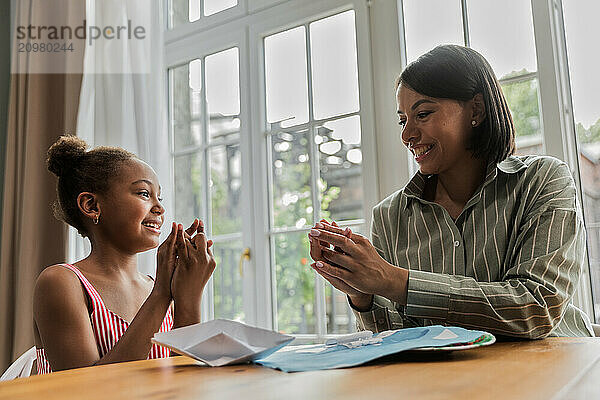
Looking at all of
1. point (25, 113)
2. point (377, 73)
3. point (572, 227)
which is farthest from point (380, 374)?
point (25, 113)

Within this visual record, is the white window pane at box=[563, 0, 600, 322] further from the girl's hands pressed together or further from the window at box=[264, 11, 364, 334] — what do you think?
the girl's hands pressed together

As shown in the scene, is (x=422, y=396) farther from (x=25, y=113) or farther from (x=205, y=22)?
(x=25, y=113)

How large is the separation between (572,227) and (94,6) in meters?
2.45

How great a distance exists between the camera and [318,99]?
2590 mm

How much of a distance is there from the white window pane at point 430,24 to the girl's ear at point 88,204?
129cm

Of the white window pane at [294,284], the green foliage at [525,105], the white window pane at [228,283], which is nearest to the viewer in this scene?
the green foliage at [525,105]

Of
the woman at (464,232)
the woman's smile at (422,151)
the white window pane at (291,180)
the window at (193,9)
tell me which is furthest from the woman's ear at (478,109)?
the window at (193,9)

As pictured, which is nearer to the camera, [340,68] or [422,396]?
[422,396]

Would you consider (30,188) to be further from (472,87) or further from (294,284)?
(472,87)

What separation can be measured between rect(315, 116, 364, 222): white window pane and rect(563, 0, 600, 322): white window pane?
0.80 m

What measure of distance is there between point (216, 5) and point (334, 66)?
2.54 feet

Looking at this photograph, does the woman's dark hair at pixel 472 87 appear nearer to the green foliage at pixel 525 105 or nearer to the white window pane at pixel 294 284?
the green foliage at pixel 525 105

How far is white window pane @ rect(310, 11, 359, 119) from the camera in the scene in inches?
98.1

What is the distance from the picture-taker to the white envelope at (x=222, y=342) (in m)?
0.88
